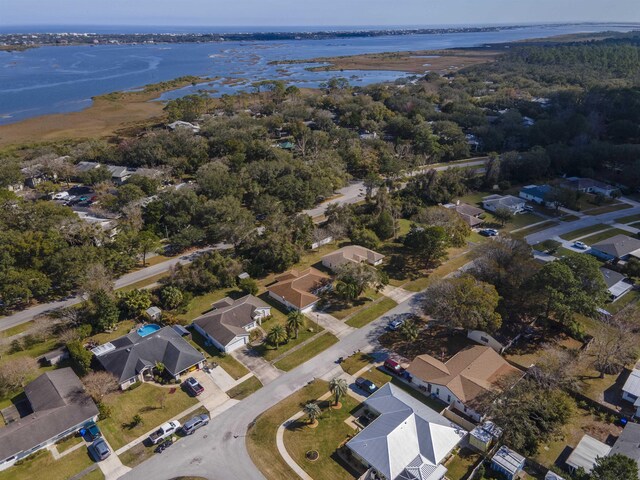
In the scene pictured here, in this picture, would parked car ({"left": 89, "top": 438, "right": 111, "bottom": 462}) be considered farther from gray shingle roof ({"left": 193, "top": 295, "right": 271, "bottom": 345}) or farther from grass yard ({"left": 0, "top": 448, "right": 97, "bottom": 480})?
gray shingle roof ({"left": 193, "top": 295, "right": 271, "bottom": 345})

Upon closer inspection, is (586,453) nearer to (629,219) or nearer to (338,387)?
(338,387)

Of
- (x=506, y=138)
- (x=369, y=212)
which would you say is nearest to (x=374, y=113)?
(x=506, y=138)

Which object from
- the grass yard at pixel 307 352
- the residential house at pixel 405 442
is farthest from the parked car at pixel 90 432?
the residential house at pixel 405 442

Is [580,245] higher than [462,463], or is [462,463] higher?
[580,245]

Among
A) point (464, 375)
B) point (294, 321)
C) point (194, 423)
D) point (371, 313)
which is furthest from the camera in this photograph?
point (371, 313)

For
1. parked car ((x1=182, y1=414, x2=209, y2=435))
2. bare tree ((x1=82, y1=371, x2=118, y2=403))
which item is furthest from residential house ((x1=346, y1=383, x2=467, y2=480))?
bare tree ((x1=82, y1=371, x2=118, y2=403))

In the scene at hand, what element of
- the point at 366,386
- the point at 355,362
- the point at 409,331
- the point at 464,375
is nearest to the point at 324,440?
the point at 366,386
